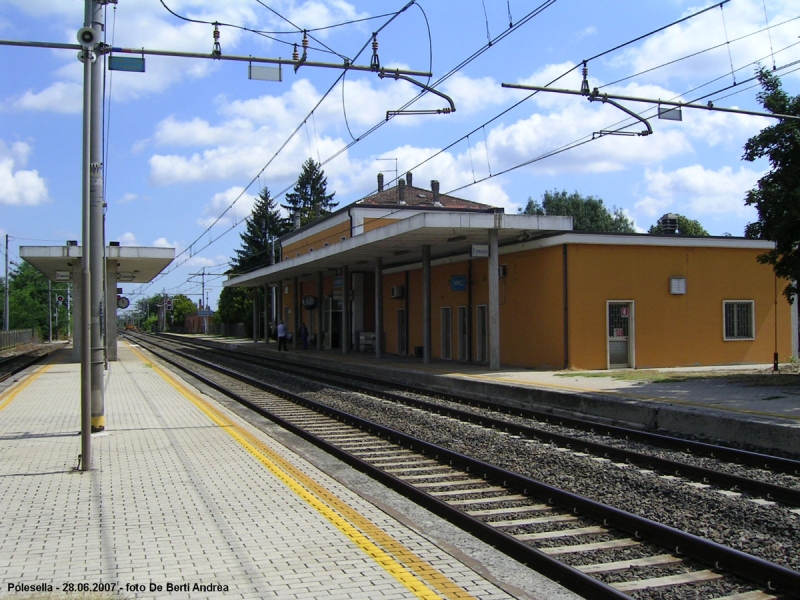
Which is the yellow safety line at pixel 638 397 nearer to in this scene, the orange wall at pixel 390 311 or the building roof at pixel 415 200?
the orange wall at pixel 390 311

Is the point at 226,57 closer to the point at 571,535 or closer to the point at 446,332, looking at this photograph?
the point at 571,535

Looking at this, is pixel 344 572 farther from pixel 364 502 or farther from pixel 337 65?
pixel 337 65

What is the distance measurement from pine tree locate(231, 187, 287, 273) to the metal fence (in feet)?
82.9

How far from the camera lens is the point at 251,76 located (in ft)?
36.3

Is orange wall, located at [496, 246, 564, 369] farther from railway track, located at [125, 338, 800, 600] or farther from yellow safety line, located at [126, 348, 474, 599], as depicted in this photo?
yellow safety line, located at [126, 348, 474, 599]

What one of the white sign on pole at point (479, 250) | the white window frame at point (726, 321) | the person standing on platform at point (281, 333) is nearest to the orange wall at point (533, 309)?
the white sign on pole at point (479, 250)

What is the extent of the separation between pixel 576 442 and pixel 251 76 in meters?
7.09

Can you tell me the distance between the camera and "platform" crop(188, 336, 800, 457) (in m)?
11.3

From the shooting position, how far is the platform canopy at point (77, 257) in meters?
29.6

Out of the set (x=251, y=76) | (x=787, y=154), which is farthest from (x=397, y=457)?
(x=787, y=154)

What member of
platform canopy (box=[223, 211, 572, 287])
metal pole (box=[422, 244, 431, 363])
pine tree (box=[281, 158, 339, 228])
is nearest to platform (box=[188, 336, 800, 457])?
metal pole (box=[422, 244, 431, 363])

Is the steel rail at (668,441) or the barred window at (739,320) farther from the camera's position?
the barred window at (739,320)

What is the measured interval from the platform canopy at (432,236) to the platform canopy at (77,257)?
6.36 metres

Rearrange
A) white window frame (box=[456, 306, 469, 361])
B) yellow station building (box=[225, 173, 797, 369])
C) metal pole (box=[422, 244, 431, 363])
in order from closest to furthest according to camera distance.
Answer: yellow station building (box=[225, 173, 797, 369])
metal pole (box=[422, 244, 431, 363])
white window frame (box=[456, 306, 469, 361])
